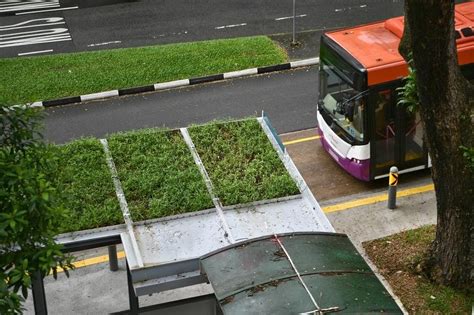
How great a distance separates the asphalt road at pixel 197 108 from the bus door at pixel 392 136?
106 inches

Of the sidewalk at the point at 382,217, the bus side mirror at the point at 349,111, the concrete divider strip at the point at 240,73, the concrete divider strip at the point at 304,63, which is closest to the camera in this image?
the sidewalk at the point at 382,217

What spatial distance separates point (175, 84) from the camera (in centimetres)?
1744

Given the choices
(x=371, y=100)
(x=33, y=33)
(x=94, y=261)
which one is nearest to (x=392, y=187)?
(x=371, y=100)

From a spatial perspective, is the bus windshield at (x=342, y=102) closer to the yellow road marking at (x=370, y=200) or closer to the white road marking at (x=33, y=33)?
the yellow road marking at (x=370, y=200)

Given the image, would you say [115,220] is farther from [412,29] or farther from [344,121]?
[344,121]

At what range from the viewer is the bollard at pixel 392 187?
12406 millimetres

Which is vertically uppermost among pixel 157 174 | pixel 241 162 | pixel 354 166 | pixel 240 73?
pixel 157 174

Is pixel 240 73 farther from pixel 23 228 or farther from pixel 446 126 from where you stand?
pixel 23 228

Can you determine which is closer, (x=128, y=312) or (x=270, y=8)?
(x=128, y=312)

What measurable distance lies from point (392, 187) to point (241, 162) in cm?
325

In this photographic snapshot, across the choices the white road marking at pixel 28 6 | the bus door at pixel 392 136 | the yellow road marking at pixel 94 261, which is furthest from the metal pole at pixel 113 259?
the white road marking at pixel 28 6

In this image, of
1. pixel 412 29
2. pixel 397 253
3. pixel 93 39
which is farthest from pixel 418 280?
pixel 93 39

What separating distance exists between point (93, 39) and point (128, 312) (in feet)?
39.8

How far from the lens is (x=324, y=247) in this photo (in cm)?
851
